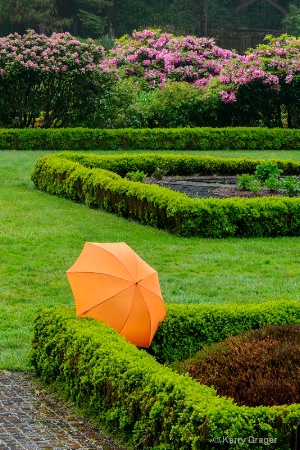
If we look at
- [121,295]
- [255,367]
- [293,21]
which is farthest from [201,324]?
[293,21]

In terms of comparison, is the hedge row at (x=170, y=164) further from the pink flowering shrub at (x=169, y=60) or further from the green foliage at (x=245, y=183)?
the pink flowering shrub at (x=169, y=60)

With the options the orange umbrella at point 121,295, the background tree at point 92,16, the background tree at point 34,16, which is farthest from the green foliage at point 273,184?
the background tree at point 92,16

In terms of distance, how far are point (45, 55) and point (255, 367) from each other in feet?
55.0

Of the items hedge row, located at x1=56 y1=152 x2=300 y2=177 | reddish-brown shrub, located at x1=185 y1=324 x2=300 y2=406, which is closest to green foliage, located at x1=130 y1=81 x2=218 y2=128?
hedge row, located at x1=56 y1=152 x2=300 y2=177

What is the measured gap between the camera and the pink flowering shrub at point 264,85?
74.1 ft

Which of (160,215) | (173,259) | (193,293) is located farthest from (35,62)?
(193,293)

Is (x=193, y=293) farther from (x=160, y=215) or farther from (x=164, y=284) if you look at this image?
(x=160, y=215)

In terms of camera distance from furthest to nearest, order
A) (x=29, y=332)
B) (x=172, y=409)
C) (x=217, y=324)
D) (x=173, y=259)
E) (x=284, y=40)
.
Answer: (x=284, y=40)
(x=173, y=259)
(x=29, y=332)
(x=217, y=324)
(x=172, y=409)

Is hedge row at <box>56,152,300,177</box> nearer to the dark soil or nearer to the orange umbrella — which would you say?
the dark soil

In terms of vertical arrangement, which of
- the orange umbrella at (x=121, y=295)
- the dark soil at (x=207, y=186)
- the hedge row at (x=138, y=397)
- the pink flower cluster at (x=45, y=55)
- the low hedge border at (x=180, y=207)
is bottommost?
the hedge row at (x=138, y=397)

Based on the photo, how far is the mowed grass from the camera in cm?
737

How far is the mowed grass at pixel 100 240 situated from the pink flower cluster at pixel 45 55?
8341 millimetres

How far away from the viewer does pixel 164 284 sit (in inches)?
318

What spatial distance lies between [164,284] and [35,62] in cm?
1349
